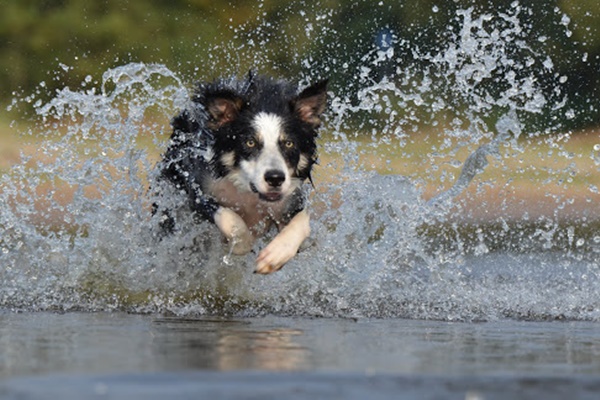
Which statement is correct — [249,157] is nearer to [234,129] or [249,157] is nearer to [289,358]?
[234,129]

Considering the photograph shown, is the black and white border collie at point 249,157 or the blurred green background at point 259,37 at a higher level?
the blurred green background at point 259,37

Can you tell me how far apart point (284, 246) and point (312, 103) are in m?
1.10

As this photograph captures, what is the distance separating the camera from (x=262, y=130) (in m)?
7.19

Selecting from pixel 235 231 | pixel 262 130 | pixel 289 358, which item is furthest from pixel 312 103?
pixel 289 358

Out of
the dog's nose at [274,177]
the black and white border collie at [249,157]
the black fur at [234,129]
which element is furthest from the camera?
the black fur at [234,129]

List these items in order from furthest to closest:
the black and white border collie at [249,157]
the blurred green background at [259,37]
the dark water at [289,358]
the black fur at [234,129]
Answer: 1. the blurred green background at [259,37]
2. the black fur at [234,129]
3. the black and white border collie at [249,157]
4. the dark water at [289,358]

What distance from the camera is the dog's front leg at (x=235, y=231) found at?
714 centimetres

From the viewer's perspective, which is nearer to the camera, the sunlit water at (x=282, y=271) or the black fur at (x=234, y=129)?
the sunlit water at (x=282, y=271)

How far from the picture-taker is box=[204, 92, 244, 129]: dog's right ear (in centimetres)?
734

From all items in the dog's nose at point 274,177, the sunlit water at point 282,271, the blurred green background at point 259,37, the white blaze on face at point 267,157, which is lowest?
the sunlit water at point 282,271

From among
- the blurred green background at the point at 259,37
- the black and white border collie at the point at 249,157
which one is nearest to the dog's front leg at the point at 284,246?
the black and white border collie at the point at 249,157

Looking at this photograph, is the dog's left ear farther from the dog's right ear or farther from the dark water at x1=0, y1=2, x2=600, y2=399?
the dark water at x1=0, y1=2, x2=600, y2=399

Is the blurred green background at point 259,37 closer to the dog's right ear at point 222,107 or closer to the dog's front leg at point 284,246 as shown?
the dog's right ear at point 222,107

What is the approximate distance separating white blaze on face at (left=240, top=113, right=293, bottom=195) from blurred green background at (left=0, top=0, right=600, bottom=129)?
13.5m
